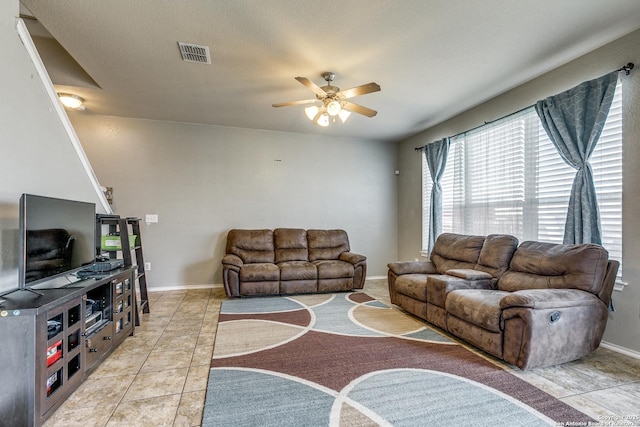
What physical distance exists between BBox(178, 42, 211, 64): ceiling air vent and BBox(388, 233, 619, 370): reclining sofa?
127 inches

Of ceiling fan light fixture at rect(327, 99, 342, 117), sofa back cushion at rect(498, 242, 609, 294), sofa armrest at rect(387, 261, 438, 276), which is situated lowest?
sofa armrest at rect(387, 261, 438, 276)

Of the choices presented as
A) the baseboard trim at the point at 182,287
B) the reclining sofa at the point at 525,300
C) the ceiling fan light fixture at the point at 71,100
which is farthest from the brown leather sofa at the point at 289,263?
the ceiling fan light fixture at the point at 71,100

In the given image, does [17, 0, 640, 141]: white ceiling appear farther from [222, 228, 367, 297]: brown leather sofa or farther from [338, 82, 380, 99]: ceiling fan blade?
[222, 228, 367, 297]: brown leather sofa

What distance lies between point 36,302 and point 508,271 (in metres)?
3.86

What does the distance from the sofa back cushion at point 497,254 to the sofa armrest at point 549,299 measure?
768mm

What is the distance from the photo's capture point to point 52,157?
2.49 meters

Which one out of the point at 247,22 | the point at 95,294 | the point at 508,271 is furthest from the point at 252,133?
the point at 508,271

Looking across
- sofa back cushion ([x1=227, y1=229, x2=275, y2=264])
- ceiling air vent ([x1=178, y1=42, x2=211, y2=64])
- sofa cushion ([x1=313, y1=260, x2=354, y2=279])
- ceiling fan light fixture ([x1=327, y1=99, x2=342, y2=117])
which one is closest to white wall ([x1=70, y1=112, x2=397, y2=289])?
sofa back cushion ([x1=227, y1=229, x2=275, y2=264])

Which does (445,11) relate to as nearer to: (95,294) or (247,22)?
(247,22)

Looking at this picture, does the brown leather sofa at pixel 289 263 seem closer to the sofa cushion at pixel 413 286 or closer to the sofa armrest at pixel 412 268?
the sofa armrest at pixel 412 268

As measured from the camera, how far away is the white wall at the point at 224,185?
15.5 feet

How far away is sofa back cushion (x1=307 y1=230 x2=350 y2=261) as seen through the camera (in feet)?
16.9

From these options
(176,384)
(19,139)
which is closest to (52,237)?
(19,139)

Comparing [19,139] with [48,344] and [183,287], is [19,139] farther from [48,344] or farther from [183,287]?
[183,287]
